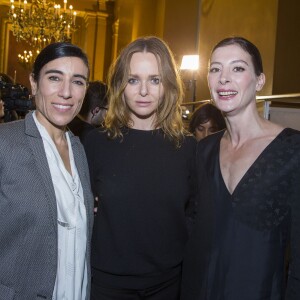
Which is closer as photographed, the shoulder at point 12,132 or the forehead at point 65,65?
the shoulder at point 12,132

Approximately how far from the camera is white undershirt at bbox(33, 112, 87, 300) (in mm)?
1576

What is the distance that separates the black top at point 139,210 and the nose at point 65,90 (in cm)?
33

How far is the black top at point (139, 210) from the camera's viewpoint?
1.78 meters

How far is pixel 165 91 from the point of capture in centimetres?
196

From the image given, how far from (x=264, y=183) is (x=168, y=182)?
17.4 inches

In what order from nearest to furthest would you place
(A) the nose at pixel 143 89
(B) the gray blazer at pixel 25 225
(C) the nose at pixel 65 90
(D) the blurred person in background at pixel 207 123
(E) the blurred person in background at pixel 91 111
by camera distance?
(B) the gray blazer at pixel 25 225, (C) the nose at pixel 65 90, (A) the nose at pixel 143 89, (E) the blurred person in background at pixel 91 111, (D) the blurred person in background at pixel 207 123

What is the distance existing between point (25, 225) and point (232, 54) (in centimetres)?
107

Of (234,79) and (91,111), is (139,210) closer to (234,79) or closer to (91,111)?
(234,79)

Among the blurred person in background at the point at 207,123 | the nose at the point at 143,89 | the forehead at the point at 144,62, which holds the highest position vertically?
the forehead at the point at 144,62

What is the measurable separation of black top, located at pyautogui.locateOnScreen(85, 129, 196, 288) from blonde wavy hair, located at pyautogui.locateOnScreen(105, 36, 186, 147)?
8cm

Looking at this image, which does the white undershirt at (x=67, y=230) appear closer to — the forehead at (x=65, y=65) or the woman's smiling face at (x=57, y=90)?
the woman's smiling face at (x=57, y=90)

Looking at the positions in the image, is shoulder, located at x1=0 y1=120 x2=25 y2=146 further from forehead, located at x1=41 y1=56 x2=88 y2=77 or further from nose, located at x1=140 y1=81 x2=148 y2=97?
nose, located at x1=140 y1=81 x2=148 y2=97

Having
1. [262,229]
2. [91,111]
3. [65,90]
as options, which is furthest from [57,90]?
[91,111]

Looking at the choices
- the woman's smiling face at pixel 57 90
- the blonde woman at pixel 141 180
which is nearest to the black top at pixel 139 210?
the blonde woman at pixel 141 180
